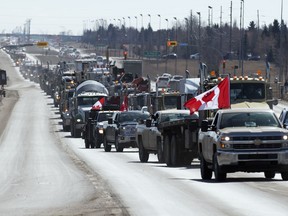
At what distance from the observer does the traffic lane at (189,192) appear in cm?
1875

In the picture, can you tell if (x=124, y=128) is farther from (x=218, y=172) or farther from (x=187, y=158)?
(x=218, y=172)

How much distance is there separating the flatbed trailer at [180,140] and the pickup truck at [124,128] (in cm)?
1232

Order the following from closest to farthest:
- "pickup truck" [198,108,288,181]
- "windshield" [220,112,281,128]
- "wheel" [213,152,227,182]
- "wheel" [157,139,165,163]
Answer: "pickup truck" [198,108,288,181] < "wheel" [213,152,227,182] < "windshield" [220,112,281,128] < "wheel" [157,139,165,163]

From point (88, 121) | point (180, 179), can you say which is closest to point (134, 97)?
point (88, 121)

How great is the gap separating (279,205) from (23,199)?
17.3ft

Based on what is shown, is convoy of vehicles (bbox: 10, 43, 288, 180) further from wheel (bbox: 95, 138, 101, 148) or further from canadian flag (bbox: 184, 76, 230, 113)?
canadian flag (bbox: 184, 76, 230, 113)

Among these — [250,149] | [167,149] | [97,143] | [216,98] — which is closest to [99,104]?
[97,143]

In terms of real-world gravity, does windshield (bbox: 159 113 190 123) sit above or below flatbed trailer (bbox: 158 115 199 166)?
above

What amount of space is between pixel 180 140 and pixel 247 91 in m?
6.71

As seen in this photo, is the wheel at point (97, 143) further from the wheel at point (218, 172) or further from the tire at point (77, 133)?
the wheel at point (218, 172)

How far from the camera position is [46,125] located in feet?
333

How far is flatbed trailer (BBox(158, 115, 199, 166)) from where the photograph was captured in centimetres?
3306

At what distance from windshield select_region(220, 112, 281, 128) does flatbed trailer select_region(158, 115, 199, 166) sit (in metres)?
6.51

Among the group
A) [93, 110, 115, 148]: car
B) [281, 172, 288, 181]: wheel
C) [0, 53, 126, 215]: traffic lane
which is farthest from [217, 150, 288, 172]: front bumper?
[93, 110, 115, 148]: car
